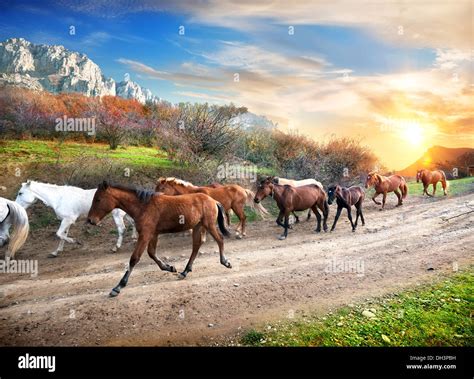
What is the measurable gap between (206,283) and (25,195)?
4.51 metres

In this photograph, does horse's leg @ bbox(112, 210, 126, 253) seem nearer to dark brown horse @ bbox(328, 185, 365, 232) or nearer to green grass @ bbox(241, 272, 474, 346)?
green grass @ bbox(241, 272, 474, 346)

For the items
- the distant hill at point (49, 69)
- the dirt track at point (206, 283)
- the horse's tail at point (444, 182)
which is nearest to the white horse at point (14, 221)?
the dirt track at point (206, 283)

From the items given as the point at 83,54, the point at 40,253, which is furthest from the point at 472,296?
the point at 40,253

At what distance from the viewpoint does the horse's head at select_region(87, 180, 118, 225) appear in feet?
15.7

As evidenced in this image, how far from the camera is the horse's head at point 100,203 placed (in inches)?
189

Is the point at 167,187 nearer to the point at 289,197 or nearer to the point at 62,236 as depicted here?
the point at 62,236

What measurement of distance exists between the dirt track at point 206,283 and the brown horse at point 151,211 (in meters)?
0.66

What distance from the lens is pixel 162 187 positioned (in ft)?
25.2

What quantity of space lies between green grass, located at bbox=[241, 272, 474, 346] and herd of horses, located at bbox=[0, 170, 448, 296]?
2.16m

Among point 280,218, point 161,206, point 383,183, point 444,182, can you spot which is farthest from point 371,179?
point 161,206
